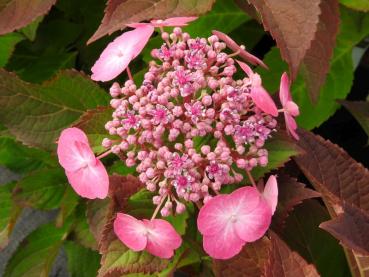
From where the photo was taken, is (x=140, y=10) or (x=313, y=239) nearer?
(x=140, y=10)

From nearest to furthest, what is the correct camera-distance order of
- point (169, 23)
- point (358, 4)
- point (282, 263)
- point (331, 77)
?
point (282, 263), point (169, 23), point (358, 4), point (331, 77)

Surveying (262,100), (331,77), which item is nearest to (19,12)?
(262,100)

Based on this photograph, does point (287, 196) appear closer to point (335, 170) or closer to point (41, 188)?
point (335, 170)

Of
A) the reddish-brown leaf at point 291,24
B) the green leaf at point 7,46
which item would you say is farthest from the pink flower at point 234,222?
the green leaf at point 7,46

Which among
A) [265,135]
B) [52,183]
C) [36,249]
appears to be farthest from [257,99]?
[36,249]

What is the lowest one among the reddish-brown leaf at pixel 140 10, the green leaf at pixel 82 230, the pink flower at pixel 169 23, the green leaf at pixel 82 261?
the green leaf at pixel 82 261

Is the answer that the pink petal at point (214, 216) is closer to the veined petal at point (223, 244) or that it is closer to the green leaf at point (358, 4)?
the veined petal at point (223, 244)

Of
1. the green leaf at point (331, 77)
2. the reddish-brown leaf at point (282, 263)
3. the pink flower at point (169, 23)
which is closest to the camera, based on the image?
the reddish-brown leaf at point (282, 263)
